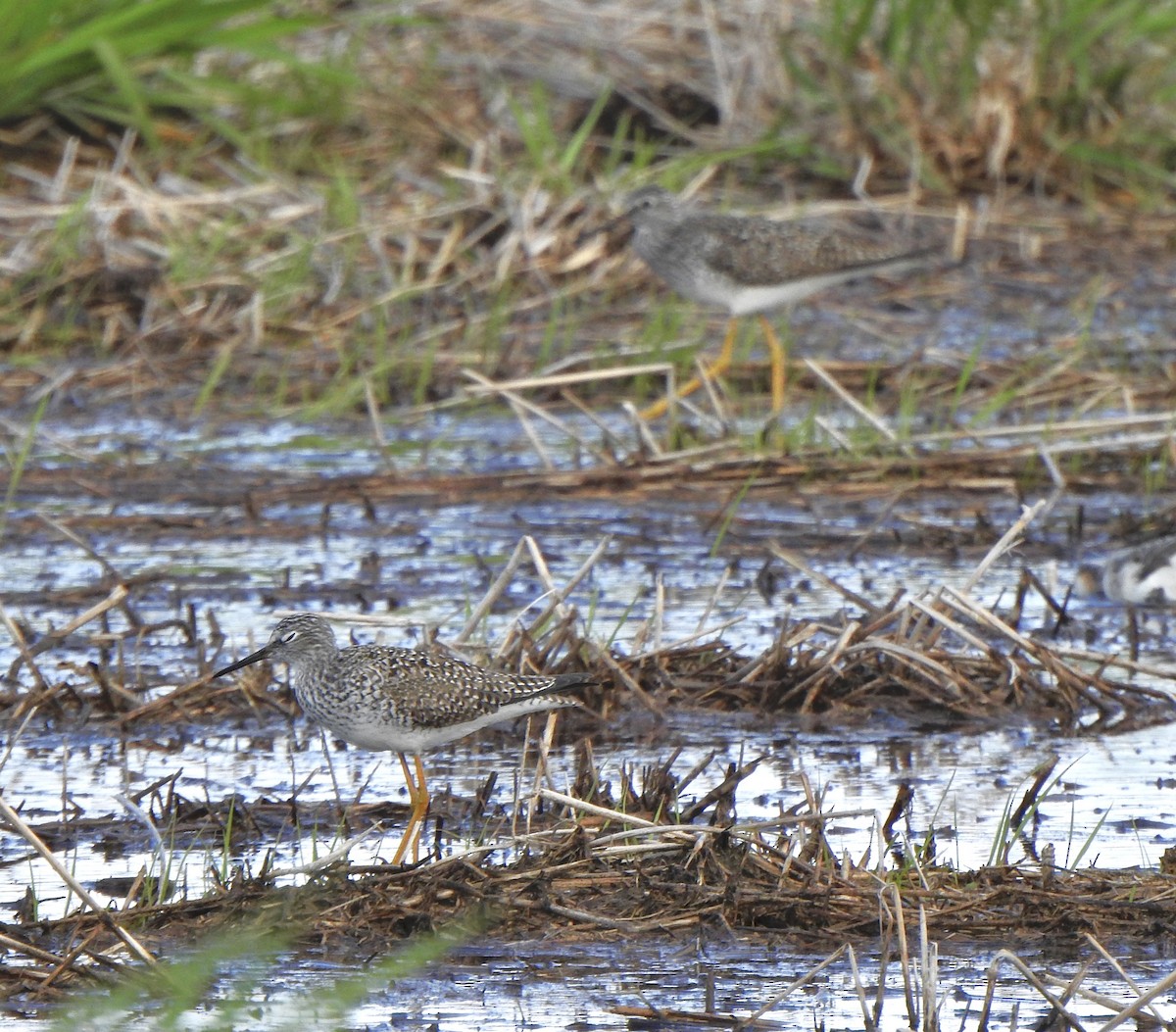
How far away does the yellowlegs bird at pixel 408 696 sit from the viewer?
5.59 metres

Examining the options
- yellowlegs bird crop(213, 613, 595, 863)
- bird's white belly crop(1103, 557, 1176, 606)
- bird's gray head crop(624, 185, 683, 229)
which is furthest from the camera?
bird's gray head crop(624, 185, 683, 229)

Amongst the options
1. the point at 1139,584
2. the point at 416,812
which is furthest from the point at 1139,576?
the point at 416,812

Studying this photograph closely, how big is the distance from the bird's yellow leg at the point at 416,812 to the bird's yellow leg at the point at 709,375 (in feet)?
12.7

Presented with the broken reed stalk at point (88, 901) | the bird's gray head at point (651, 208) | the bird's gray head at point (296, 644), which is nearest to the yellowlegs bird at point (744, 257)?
the bird's gray head at point (651, 208)

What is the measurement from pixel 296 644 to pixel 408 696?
0.47 meters

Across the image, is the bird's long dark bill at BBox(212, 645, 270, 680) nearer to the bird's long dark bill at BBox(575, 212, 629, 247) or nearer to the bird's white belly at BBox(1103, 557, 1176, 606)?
the bird's white belly at BBox(1103, 557, 1176, 606)

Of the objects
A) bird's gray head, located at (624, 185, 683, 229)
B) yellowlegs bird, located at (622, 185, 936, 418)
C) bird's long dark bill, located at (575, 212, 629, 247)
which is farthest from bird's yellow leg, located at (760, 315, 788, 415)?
bird's long dark bill, located at (575, 212, 629, 247)

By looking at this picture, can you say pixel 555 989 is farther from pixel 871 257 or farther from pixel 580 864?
pixel 871 257

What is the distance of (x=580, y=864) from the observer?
4812mm

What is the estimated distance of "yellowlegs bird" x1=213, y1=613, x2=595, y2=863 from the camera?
559 centimetres

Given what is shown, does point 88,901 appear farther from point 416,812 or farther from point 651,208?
point 651,208

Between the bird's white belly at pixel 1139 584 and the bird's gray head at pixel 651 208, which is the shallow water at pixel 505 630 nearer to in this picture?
the bird's white belly at pixel 1139 584

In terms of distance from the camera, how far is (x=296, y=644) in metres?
5.93

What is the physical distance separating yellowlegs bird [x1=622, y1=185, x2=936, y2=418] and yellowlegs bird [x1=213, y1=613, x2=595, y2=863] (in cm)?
445
